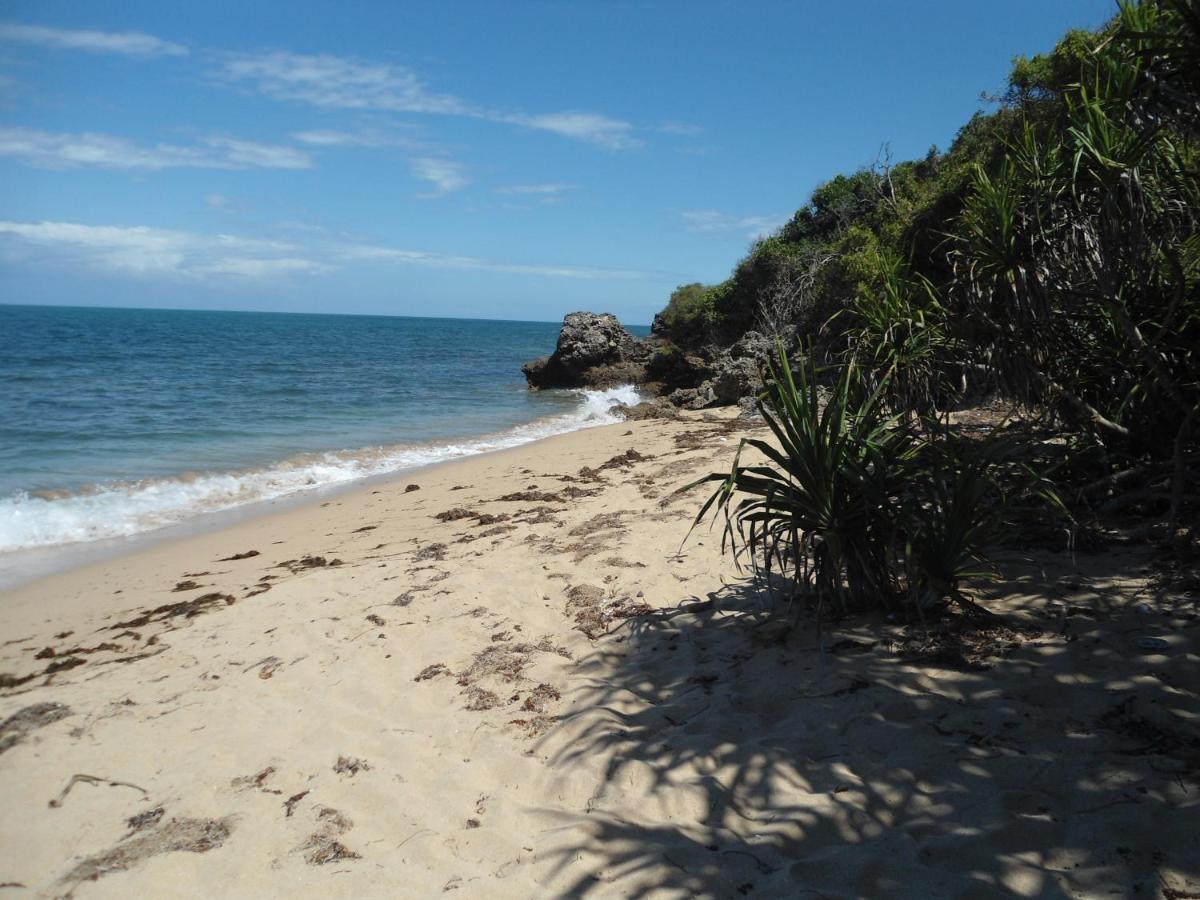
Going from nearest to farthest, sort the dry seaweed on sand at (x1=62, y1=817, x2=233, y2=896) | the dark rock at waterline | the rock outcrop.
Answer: the dry seaweed on sand at (x1=62, y1=817, x2=233, y2=896) < the rock outcrop < the dark rock at waterline

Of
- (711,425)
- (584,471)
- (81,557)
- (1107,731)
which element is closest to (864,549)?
(1107,731)

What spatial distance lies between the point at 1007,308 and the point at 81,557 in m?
9.05

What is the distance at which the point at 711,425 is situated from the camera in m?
14.1

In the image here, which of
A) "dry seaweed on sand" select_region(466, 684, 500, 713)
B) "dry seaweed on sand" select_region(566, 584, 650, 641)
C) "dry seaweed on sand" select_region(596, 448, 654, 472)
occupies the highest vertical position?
"dry seaweed on sand" select_region(596, 448, 654, 472)

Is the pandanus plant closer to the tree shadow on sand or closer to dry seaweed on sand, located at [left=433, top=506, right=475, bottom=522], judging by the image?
the tree shadow on sand

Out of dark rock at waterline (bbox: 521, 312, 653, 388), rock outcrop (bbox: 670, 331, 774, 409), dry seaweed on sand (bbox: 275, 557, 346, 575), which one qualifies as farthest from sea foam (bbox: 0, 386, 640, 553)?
dark rock at waterline (bbox: 521, 312, 653, 388)

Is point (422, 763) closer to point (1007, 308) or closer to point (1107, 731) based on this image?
point (1107, 731)

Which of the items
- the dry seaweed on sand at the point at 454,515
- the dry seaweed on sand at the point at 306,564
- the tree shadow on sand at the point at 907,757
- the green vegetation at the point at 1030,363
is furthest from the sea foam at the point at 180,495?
the green vegetation at the point at 1030,363

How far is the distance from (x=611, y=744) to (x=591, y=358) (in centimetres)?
2431

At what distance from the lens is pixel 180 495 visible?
10.4 m

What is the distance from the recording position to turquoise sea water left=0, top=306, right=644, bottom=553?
10.0 meters

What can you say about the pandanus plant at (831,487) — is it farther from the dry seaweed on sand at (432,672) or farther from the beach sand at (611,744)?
the dry seaweed on sand at (432,672)

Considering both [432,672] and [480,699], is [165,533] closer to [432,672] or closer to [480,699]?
[432,672]

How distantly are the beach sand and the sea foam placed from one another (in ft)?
11.8
